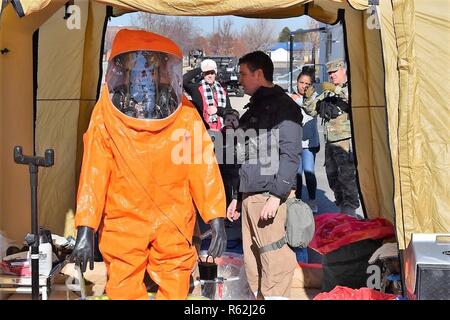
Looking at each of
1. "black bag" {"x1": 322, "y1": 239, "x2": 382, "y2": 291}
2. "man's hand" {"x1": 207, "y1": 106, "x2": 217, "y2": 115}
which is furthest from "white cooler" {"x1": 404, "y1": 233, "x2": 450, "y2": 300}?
"man's hand" {"x1": 207, "y1": 106, "x2": 217, "y2": 115}

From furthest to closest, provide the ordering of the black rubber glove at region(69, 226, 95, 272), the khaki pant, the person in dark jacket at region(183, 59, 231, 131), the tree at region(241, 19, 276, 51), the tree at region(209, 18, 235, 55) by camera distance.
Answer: the tree at region(209, 18, 235, 55) → the tree at region(241, 19, 276, 51) → the person in dark jacket at region(183, 59, 231, 131) → the khaki pant → the black rubber glove at region(69, 226, 95, 272)

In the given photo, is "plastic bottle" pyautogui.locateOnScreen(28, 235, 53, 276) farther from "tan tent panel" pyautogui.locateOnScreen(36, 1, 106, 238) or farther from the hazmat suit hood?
the hazmat suit hood

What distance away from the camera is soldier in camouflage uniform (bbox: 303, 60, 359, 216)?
6477 mm

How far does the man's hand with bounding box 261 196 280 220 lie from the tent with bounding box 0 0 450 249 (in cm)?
70

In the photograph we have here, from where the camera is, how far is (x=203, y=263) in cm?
456

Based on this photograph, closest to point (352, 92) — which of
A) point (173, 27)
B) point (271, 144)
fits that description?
point (271, 144)

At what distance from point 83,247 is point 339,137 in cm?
373

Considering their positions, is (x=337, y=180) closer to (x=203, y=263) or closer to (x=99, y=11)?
(x=203, y=263)

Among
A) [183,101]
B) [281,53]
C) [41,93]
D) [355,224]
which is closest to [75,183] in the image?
[41,93]

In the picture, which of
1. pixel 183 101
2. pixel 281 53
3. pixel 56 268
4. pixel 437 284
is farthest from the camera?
pixel 281 53

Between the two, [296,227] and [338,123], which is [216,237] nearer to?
[296,227]

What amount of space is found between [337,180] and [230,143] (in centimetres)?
167
